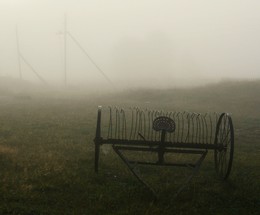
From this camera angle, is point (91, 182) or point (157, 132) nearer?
point (91, 182)

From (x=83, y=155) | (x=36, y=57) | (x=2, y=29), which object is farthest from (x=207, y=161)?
(x=2, y=29)

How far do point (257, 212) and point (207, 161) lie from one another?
5.05m

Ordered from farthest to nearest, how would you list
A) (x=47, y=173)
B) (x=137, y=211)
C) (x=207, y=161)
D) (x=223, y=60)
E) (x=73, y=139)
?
(x=223, y=60), (x=73, y=139), (x=207, y=161), (x=47, y=173), (x=137, y=211)

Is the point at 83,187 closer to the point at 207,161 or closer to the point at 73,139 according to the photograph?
the point at 207,161

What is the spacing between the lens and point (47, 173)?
1262 cm

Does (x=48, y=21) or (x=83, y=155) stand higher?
(x=48, y=21)

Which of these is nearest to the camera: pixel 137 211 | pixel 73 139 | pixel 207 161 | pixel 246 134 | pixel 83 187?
pixel 137 211

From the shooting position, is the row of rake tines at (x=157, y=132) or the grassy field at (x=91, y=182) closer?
the grassy field at (x=91, y=182)

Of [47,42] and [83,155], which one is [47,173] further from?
[47,42]

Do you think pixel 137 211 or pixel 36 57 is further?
pixel 36 57

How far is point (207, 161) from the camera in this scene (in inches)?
618

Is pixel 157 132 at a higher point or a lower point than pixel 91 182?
lower

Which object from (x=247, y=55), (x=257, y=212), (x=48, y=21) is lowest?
(x=257, y=212)

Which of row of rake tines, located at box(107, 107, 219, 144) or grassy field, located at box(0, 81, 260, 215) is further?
row of rake tines, located at box(107, 107, 219, 144)
